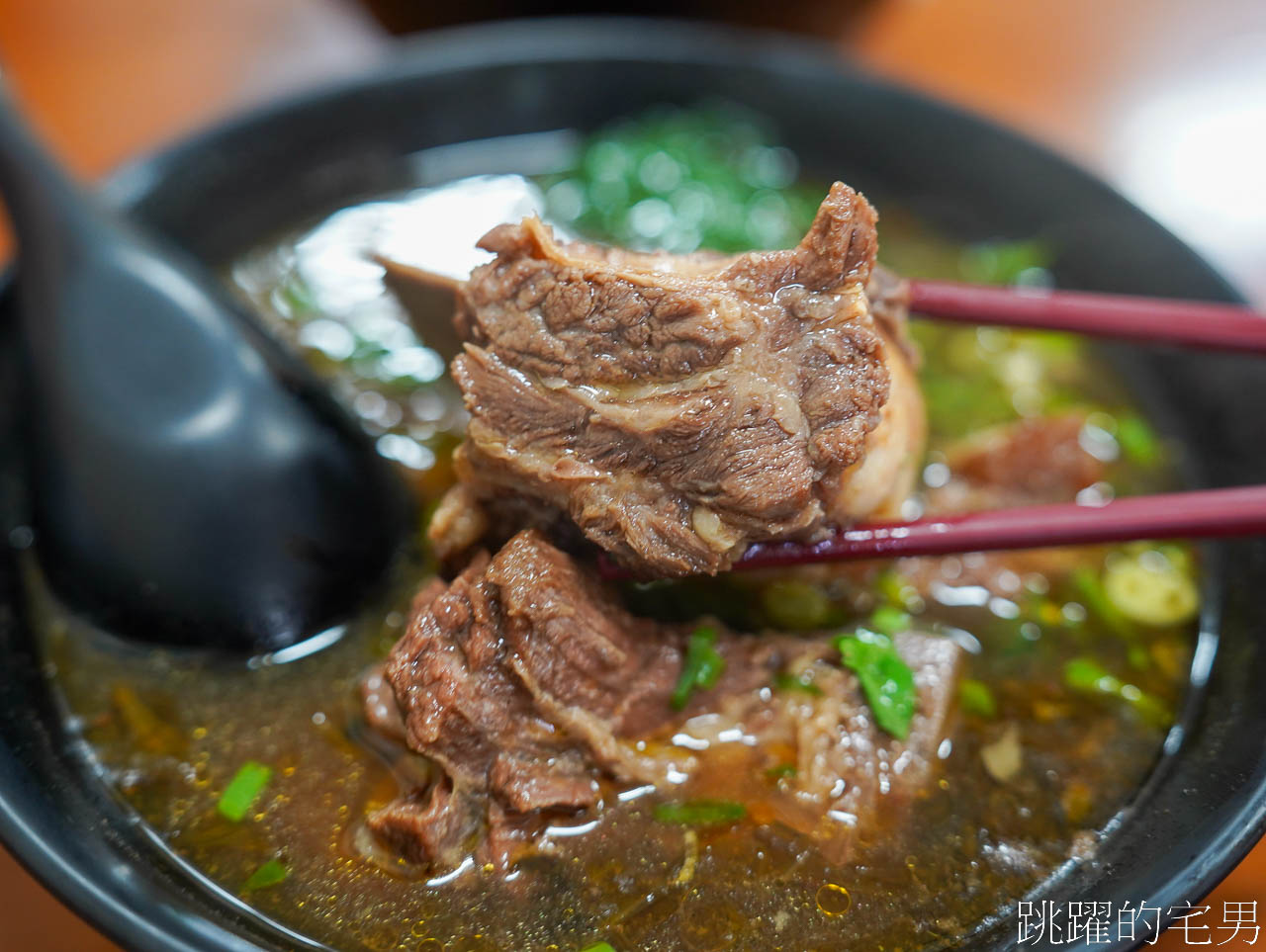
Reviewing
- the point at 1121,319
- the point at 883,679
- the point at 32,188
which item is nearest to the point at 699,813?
the point at 883,679

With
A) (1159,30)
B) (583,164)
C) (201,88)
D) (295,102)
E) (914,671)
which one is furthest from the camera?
(1159,30)

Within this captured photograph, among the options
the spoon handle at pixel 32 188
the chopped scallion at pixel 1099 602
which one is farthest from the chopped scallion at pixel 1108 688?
the spoon handle at pixel 32 188

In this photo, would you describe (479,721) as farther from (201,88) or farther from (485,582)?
(201,88)

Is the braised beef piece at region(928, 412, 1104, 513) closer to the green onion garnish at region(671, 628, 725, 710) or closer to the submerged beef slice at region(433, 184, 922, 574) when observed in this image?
the green onion garnish at region(671, 628, 725, 710)

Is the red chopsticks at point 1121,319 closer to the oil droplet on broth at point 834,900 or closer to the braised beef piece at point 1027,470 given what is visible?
the braised beef piece at point 1027,470

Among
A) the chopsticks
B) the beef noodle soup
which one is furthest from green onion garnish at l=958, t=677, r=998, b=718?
the chopsticks

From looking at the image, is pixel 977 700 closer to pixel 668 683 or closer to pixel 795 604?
pixel 795 604

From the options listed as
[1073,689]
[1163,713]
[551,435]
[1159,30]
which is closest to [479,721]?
[551,435]
